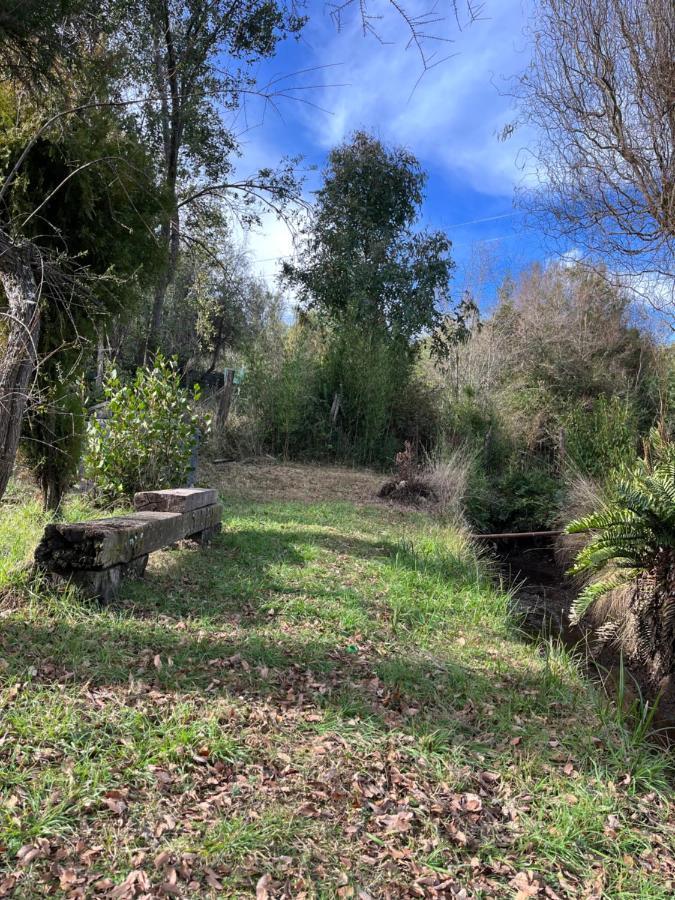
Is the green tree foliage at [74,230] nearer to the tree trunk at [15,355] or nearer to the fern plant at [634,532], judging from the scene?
the tree trunk at [15,355]

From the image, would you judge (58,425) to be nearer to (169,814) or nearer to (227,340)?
(169,814)

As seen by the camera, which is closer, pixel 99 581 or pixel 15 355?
pixel 99 581

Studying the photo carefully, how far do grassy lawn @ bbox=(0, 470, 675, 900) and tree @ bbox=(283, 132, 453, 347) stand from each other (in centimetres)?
1223

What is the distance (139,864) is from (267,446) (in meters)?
11.7

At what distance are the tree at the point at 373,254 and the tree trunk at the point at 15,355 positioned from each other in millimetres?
11673

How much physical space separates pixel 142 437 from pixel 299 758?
3.77 metres

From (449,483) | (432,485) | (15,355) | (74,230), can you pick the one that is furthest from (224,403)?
(15,355)

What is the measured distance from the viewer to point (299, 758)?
2.52 metres

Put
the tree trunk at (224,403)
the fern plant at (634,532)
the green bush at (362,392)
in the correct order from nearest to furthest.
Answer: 1. the fern plant at (634,532)
2. the tree trunk at (224,403)
3. the green bush at (362,392)

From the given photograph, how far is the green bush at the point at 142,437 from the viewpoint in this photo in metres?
5.57

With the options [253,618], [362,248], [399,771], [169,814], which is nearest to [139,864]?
[169,814]

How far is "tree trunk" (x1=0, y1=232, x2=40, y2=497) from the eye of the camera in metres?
3.71

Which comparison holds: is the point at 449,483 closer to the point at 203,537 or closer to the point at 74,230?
the point at 203,537

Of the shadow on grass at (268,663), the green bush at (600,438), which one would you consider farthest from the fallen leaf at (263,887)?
the green bush at (600,438)
